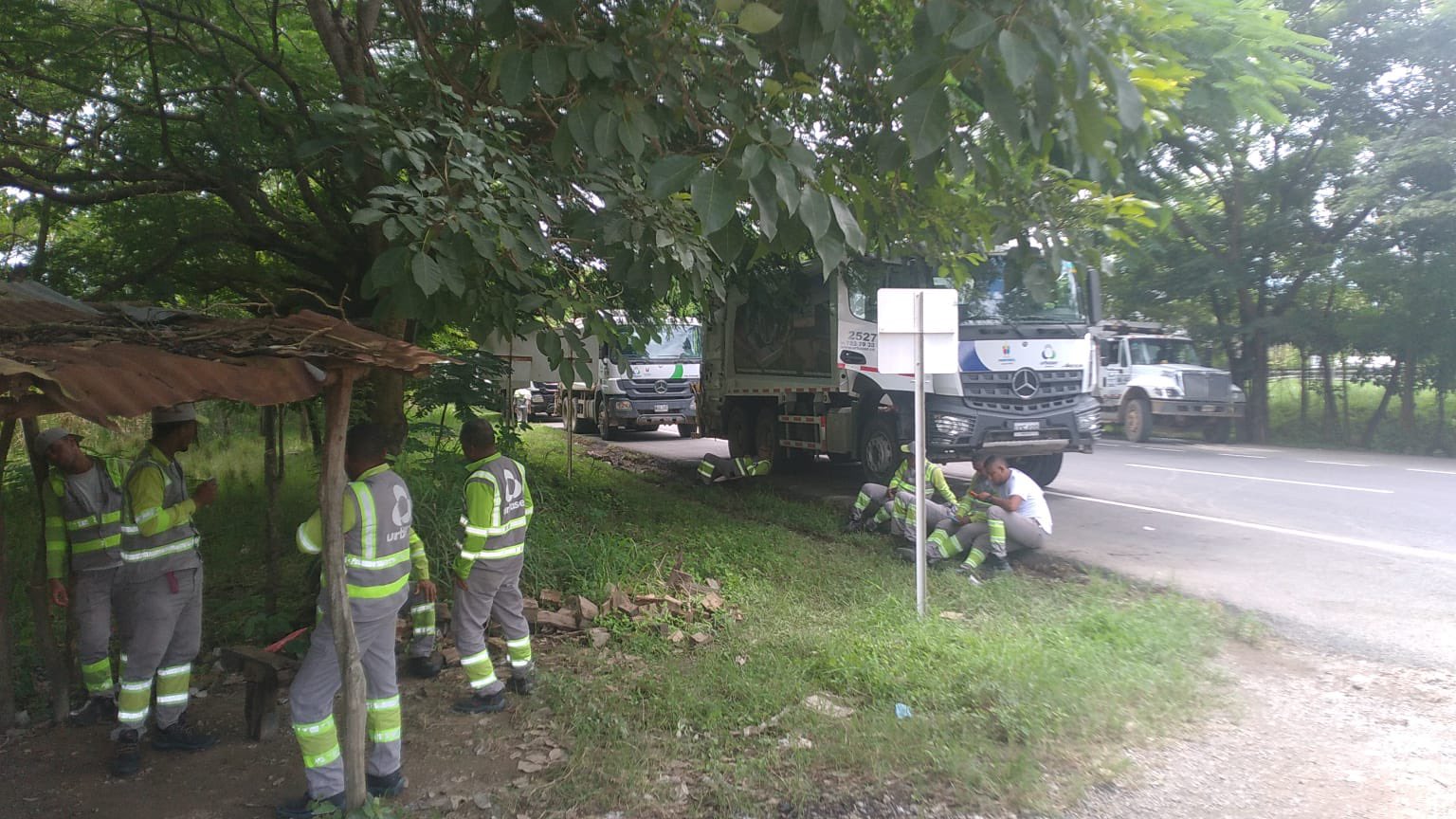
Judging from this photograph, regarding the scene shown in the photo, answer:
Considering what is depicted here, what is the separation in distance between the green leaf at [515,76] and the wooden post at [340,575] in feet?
3.93

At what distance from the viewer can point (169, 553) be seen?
407cm

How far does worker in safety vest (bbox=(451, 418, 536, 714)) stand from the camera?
454cm

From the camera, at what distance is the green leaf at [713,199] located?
9.37ft

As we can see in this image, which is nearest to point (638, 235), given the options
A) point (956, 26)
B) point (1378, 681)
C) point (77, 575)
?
point (956, 26)

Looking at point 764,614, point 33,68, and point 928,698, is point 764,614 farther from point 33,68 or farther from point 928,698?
point 33,68

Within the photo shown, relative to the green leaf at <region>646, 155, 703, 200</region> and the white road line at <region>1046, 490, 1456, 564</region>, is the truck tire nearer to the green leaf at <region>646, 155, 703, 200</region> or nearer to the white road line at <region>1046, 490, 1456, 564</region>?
the white road line at <region>1046, 490, 1456, 564</region>

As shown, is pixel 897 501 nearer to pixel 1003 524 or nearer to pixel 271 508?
pixel 1003 524

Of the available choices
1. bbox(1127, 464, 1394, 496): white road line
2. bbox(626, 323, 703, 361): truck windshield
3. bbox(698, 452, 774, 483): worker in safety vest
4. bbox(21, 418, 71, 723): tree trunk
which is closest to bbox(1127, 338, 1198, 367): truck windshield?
bbox(1127, 464, 1394, 496): white road line

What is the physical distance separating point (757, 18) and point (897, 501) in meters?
5.69

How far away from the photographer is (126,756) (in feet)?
12.8

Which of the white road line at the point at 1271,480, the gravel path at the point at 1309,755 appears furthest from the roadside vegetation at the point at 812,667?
the white road line at the point at 1271,480

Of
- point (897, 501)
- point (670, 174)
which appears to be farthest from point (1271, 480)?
point (670, 174)

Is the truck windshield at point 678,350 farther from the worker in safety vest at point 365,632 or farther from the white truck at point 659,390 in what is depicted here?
the worker in safety vest at point 365,632

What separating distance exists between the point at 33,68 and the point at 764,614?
705 centimetres
